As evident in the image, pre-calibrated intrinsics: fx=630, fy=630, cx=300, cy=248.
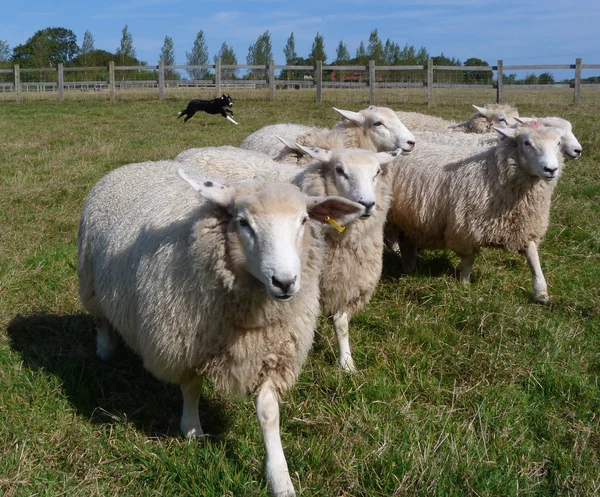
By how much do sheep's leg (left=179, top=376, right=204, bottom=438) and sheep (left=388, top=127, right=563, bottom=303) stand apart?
274cm

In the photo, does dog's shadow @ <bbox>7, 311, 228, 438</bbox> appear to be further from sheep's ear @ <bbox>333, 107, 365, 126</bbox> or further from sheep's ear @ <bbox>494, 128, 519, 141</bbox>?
sheep's ear @ <bbox>494, 128, 519, 141</bbox>

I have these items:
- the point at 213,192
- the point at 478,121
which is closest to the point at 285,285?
the point at 213,192

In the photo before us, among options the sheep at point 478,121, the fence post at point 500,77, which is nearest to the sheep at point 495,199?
the sheep at point 478,121

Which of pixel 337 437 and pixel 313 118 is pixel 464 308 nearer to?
pixel 337 437

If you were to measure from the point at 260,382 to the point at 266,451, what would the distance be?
0.94ft

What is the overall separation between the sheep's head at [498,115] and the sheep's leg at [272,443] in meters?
5.57

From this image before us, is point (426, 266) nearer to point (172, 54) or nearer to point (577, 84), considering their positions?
point (577, 84)

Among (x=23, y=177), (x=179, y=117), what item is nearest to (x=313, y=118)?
(x=179, y=117)

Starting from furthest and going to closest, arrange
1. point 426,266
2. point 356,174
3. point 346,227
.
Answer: point 426,266, point 346,227, point 356,174

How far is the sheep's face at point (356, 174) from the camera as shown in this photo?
349 cm

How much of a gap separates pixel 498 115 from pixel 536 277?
3414 mm

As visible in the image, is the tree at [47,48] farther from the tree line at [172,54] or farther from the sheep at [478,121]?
the sheep at [478,121]

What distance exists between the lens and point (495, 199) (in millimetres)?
4879

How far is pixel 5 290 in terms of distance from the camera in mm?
4270
